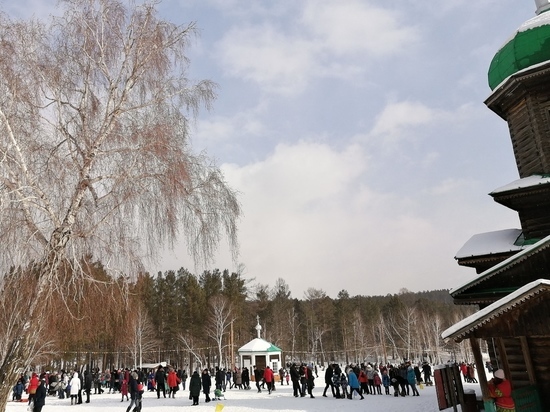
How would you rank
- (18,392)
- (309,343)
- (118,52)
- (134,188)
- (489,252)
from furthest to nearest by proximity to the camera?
(309,343) → (18,392) → (489,252) → (118,52) → (134,188)

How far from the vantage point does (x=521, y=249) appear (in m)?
13.4

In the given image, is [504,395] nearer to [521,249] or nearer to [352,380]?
[521,249]

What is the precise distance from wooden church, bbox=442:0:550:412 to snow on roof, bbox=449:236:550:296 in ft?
0.07

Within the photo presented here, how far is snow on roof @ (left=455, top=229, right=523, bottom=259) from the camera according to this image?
13953mm

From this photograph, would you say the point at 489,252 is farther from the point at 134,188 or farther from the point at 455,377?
the point at 134,188

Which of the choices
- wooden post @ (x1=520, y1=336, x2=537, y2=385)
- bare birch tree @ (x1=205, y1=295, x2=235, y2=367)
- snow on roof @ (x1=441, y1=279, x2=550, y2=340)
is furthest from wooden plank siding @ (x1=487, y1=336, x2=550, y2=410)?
bare birch tree @ (x1=205, y1=295, x2=235, y2=367)

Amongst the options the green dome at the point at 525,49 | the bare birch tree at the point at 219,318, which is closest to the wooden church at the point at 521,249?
the green dome at the point at 525,49

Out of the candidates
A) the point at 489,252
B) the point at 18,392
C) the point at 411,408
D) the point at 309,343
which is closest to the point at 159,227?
the point at 489,252

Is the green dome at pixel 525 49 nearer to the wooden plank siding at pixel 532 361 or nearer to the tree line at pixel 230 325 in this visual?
the wooden plank siding at pixel 532 361

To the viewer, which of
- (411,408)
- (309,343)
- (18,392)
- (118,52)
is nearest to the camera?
(118,52)

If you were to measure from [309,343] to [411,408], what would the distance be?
5736cm

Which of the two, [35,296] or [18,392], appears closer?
[35,296]

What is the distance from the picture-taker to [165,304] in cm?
5672

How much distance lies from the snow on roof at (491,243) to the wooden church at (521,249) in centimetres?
3
